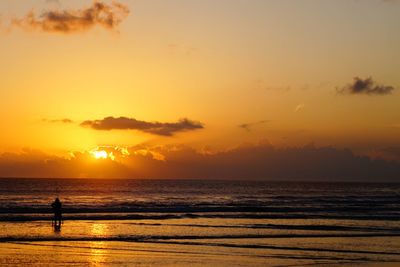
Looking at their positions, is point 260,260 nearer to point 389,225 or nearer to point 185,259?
A: point 185,259

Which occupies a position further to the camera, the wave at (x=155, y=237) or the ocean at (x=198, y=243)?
the wave at (x=155, y=237)

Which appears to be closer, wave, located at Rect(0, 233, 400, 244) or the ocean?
the ocean

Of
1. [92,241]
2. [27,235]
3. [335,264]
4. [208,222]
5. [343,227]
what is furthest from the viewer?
[208,222]

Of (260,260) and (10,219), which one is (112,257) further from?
(10,219)

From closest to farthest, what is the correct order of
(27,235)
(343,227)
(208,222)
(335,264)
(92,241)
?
(335,264)
(92,241)
(27,235)
(343,227)
(208,222)

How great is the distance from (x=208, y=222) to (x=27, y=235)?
1369 cm

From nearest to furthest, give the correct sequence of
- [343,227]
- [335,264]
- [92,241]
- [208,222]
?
[335,264] → [92,241] → [343,227] → [208,222]

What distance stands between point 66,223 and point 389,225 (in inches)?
846

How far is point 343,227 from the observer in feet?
118

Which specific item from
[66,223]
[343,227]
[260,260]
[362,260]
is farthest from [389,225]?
[66,223]

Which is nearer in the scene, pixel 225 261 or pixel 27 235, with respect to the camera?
pixel 225 261

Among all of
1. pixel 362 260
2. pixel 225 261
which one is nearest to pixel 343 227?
pixel 362 260

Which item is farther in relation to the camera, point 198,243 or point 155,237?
point 155,237

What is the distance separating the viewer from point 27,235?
29219 mm
